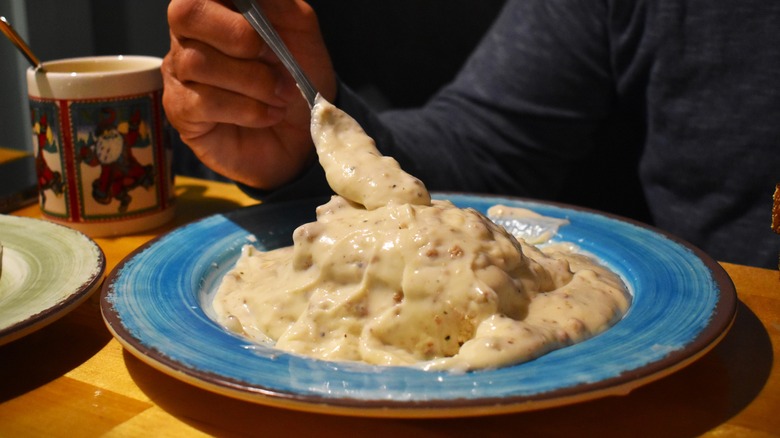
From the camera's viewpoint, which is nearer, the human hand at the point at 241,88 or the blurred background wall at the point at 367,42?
the human hand at the point at 241,88

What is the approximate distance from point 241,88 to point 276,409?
0.67 metres

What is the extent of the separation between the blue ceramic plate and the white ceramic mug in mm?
302

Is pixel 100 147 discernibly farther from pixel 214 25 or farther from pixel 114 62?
pixel 214 25

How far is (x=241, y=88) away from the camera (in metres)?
1.30

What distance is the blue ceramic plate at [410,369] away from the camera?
692 millimetres

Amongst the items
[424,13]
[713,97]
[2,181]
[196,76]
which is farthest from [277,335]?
[424,13]

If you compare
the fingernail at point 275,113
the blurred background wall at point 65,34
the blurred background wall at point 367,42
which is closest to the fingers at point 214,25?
the fingernail at point 275,113

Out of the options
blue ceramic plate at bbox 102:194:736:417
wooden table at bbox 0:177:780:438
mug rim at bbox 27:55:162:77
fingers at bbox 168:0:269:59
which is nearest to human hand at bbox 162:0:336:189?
fingers at bbox 168:0:269:59

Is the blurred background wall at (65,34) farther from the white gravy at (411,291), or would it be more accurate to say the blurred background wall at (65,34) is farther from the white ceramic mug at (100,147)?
the white gravy at (411,291)

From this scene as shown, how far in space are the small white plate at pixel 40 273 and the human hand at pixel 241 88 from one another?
33 centimetres

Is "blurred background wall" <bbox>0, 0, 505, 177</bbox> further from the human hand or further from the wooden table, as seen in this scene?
the wooden table

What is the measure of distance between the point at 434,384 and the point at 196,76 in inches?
30.8

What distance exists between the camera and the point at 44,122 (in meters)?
1.42

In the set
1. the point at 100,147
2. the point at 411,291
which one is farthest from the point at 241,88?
the point at 411,291
